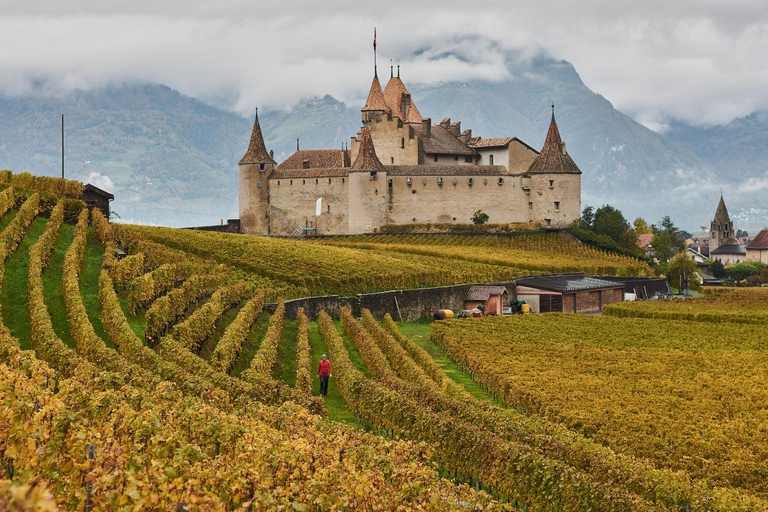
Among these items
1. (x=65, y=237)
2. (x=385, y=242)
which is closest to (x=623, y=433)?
(x=65, y=237)

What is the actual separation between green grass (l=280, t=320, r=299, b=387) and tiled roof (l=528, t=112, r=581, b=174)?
151ft

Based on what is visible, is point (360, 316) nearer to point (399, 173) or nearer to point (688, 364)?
point (688, 364)

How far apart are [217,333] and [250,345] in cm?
103

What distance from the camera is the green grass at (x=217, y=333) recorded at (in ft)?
77.8

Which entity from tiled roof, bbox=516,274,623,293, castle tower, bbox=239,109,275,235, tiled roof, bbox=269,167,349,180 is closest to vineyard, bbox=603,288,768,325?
tiled roof, bbox=516,274,623,293

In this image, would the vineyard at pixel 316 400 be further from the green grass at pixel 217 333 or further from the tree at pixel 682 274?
the tree at pixel 682 274

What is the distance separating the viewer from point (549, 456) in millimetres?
15758

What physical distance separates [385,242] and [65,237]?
33.0m

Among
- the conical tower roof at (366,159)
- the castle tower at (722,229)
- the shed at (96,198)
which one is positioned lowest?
the shed at (96,198)

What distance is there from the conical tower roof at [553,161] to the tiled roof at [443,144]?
670 centimetres

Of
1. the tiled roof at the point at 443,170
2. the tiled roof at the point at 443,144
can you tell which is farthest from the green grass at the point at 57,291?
the tiled roof at the point at 443,144

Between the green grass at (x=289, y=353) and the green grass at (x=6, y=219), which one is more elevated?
the green grass at (x=6, y=219)

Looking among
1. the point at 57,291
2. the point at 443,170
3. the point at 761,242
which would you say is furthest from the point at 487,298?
the point at 761,242

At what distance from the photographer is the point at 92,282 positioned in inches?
1140
